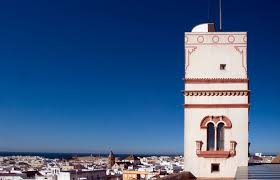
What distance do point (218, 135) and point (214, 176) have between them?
132 cm

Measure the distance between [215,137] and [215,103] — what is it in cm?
110

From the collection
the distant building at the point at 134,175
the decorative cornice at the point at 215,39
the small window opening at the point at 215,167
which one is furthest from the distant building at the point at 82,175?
the decorative cornice at the point at 215,39

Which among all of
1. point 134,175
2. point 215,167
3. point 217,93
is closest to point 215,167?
point 215,167

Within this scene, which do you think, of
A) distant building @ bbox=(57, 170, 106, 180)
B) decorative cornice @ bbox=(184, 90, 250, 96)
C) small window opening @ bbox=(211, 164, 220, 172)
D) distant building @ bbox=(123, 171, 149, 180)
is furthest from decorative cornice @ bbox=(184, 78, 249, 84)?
distant building @ bbox=(123, 171, 149, 180)

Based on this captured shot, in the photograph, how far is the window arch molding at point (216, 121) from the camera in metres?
15.8

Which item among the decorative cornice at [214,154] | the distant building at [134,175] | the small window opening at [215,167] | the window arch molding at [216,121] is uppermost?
the window arch molding at [216,121]

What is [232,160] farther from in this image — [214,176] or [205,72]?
[205,72]

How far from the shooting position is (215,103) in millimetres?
15961

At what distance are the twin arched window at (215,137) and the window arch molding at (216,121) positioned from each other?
117 millimetres

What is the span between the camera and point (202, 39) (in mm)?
16156

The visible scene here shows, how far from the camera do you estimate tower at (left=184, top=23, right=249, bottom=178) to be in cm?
1578

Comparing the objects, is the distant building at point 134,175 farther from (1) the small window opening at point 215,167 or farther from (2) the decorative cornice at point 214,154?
(2) the decorative cornice at point 214,154

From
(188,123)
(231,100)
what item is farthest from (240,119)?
(188,123)

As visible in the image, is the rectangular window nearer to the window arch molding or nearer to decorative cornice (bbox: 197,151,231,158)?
decorative cornice (bbox: 197,151,231,158)
